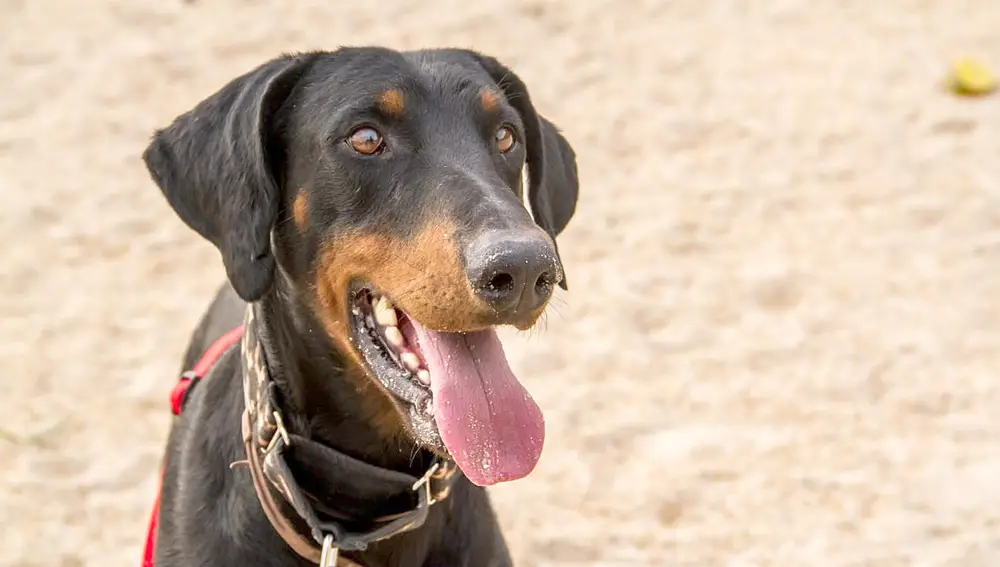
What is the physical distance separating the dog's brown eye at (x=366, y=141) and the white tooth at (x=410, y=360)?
46 cm

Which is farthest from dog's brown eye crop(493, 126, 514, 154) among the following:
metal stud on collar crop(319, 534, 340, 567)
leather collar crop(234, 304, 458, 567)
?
metal stud on collar crop(319, 534, 340, 567)

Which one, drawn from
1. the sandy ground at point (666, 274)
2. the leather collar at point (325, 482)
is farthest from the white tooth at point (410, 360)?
the sandy ground at point (666, 274)

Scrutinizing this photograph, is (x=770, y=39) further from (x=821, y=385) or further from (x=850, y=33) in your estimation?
(x=821, y=385)

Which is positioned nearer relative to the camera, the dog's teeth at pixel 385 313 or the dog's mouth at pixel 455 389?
the dog's mouth at pixel 455 389

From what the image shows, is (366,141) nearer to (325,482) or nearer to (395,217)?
(395,217)

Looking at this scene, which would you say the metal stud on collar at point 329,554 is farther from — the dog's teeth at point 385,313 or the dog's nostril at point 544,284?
the dog's nostril at point 544,284

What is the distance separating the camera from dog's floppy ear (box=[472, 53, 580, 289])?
3256mm

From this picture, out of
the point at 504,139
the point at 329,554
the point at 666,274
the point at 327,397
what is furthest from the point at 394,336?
the point at 666,274

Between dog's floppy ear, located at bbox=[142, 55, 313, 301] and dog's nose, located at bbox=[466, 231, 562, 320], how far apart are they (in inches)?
22.0

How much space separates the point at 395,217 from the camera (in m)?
2.74

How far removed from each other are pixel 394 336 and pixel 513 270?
43 cm

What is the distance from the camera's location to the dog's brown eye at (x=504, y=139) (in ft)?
9.87

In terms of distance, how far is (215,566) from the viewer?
2777mm

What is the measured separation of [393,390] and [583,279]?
3280 millimetres
